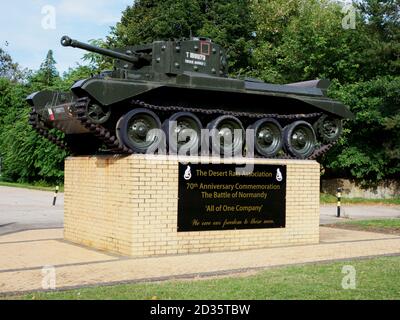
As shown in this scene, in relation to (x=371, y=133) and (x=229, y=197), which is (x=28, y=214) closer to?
(x=229, y=197)

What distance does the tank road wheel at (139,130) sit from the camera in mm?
11570

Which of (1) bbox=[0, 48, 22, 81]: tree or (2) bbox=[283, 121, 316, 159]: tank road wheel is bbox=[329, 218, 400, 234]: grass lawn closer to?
(2) bbox=[283, 121, 316, 159]: tank road wheel

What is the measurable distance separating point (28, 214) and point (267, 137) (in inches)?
434

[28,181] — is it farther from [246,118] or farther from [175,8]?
[246,118]

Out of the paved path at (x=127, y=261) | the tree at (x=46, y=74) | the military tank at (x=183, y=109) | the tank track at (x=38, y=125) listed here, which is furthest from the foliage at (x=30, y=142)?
the paved path at (x=127, y=261)

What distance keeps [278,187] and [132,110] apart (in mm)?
3588

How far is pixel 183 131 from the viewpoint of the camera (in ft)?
40.4

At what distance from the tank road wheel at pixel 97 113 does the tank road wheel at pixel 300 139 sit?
4163mm

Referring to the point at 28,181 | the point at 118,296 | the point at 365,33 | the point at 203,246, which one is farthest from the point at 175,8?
the point at 118,296

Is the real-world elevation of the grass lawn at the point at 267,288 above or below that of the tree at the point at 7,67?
below

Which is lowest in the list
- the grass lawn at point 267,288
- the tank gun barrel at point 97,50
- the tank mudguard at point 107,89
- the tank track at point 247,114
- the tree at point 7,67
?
the grass lawn at point 267,288

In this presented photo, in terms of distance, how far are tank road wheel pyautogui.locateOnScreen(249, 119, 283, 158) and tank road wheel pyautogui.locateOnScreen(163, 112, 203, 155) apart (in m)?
1.38

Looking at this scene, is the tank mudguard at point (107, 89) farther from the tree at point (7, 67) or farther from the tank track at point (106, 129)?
the tree at point (7, 67)

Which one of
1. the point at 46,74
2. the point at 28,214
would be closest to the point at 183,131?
the point at 28,214
